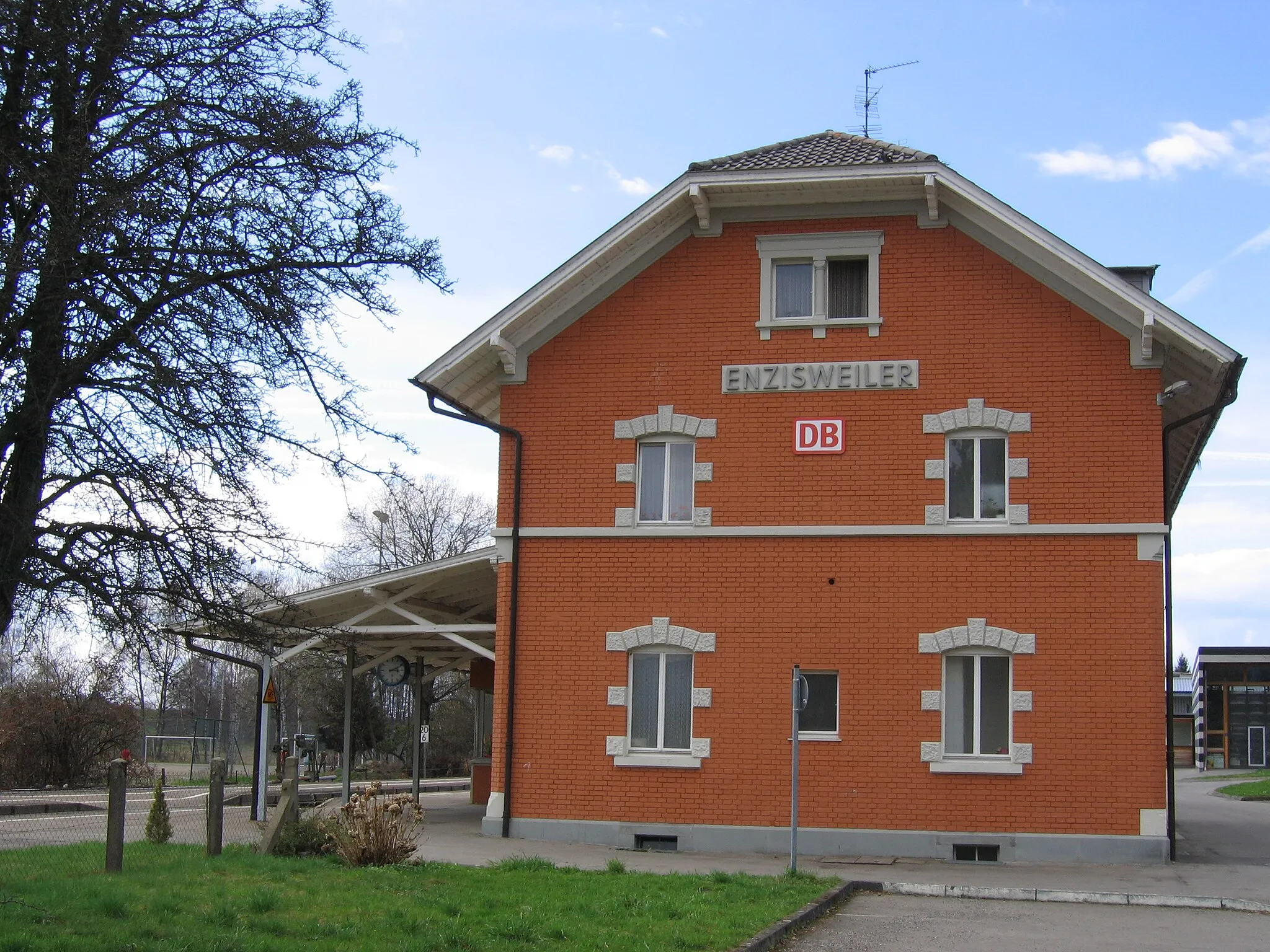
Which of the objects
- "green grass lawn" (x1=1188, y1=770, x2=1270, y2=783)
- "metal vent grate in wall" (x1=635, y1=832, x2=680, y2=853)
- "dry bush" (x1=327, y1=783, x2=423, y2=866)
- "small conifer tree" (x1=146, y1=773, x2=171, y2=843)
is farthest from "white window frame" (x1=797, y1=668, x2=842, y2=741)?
"green grass lawn" (x1=1188, y1=770, x2=1270, y2=783)

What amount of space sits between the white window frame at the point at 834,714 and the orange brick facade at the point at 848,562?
0.29 feet

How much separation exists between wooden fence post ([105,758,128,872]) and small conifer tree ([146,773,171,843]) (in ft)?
10.8

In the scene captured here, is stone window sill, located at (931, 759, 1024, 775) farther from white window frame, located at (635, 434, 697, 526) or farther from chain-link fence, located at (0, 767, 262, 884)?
chain-link fence, located at (0, 767, 262, 884)

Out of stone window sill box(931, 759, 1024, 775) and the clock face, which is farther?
the clock face

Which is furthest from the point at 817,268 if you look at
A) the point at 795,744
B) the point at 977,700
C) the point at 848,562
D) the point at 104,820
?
the point at 104,820

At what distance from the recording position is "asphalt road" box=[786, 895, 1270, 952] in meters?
11.1

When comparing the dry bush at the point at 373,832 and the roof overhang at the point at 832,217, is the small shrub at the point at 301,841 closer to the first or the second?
the dry bush at the point at 373,832

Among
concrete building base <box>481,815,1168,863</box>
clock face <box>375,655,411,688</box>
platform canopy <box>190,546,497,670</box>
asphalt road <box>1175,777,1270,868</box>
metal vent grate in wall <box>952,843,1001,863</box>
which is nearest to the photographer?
concrete building base <box>481,815,1168,863</box>

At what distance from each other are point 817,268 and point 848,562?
4150 millimetres

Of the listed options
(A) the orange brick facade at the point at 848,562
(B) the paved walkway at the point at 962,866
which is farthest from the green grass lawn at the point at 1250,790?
(A) the orange brick facade at the point at 848,562

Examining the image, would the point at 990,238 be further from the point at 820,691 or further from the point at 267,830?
the point at 267,830

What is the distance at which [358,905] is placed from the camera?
35.0ft

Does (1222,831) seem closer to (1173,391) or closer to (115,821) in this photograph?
(1173,391)

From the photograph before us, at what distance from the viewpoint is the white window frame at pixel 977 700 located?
1778 cm
